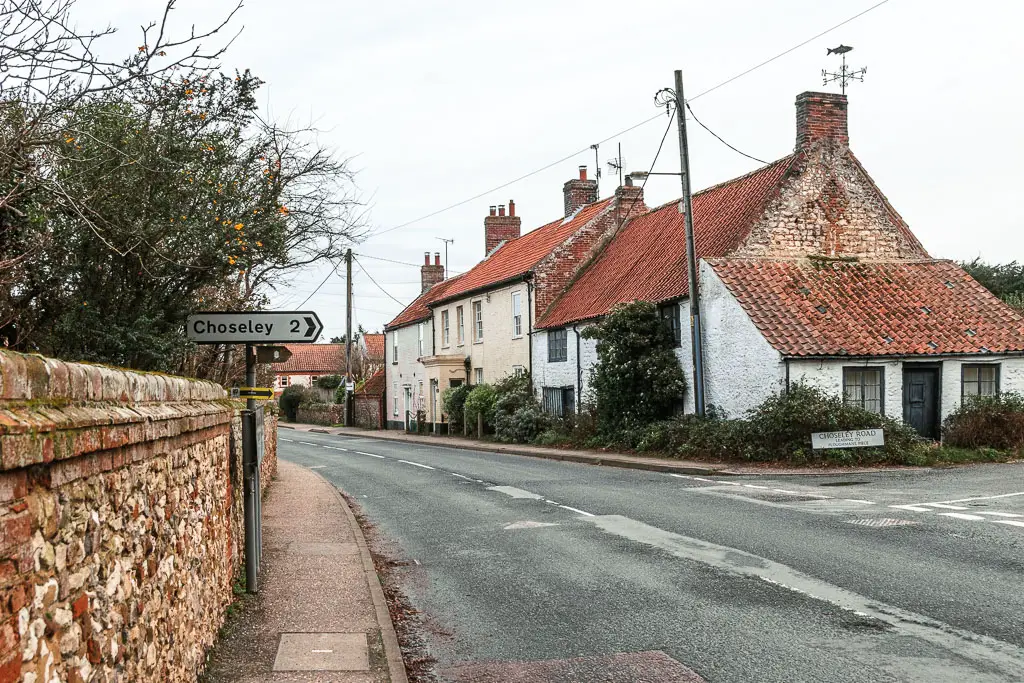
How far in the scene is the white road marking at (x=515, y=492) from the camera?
16.9 metres

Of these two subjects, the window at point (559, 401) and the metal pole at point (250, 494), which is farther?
the window at point (559, 401)

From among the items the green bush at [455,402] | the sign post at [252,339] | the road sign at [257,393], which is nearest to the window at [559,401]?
the green bush at [455,402]

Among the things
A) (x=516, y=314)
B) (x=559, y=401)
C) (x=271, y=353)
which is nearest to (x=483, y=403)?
(x=516, y=314)

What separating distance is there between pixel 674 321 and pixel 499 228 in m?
22.3

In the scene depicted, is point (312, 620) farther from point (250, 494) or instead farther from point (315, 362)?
point (315, 362)

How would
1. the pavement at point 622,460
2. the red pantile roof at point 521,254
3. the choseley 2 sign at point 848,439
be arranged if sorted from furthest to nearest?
the red pantile roof at point 521,254 → the choseley 2 sign at point 848,439 → the pavement at point 622,460

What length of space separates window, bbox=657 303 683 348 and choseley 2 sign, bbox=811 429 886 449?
6143 mm

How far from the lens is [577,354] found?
1270 inches

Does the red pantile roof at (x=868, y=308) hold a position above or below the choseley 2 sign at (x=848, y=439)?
above

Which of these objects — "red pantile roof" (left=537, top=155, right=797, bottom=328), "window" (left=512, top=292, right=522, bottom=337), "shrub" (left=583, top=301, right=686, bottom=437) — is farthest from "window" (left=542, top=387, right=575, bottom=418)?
"shrub" (left=583, top=301, right=686, bottom=437)

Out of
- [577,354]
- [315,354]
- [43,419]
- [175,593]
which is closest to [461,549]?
[175,593]

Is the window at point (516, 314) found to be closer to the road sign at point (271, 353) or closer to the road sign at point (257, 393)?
the road sign at point (271, 353)

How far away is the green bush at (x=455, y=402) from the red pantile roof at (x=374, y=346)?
147ft

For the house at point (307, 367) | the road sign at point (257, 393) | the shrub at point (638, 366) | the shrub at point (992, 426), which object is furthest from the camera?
the house at point (307, 367)
